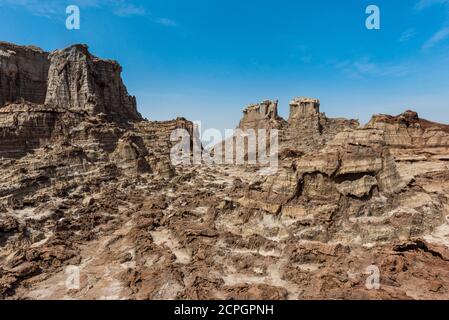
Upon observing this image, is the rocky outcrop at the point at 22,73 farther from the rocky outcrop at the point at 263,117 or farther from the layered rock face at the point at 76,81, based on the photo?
the rocky outcrop at the point at 263,117

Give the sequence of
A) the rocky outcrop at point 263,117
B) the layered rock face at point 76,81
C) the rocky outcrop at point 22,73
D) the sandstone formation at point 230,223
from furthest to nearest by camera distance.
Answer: the rocky outcrop at point 263,117
the layered rock face at point 76,81
the rocky outcrop at point 22,73
the sandstone formation at point 230,223

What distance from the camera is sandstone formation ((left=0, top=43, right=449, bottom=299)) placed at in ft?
59.1

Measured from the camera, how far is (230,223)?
24578 mm

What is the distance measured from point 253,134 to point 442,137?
38188 mm

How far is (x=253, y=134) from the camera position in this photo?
Answer: 67562 mm

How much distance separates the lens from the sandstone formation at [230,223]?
18000 millimetres

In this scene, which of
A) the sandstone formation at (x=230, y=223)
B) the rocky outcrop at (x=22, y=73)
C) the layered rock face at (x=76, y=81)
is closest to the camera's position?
the sandstone formation at (x=230, y=223)

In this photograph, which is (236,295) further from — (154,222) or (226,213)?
(154,222)

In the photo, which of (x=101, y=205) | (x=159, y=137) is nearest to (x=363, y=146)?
(x=101, y=205)

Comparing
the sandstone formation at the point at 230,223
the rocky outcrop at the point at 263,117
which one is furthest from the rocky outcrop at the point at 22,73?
the rocky outcrop at the point at 263,117

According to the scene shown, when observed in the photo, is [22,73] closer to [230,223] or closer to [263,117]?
[263,117]

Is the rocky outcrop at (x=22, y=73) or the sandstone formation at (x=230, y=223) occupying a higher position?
the rocky outcrop at (x=22, y=73)

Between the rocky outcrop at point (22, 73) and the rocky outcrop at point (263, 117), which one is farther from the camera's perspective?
the rocky outcrop at point (263, 117)
